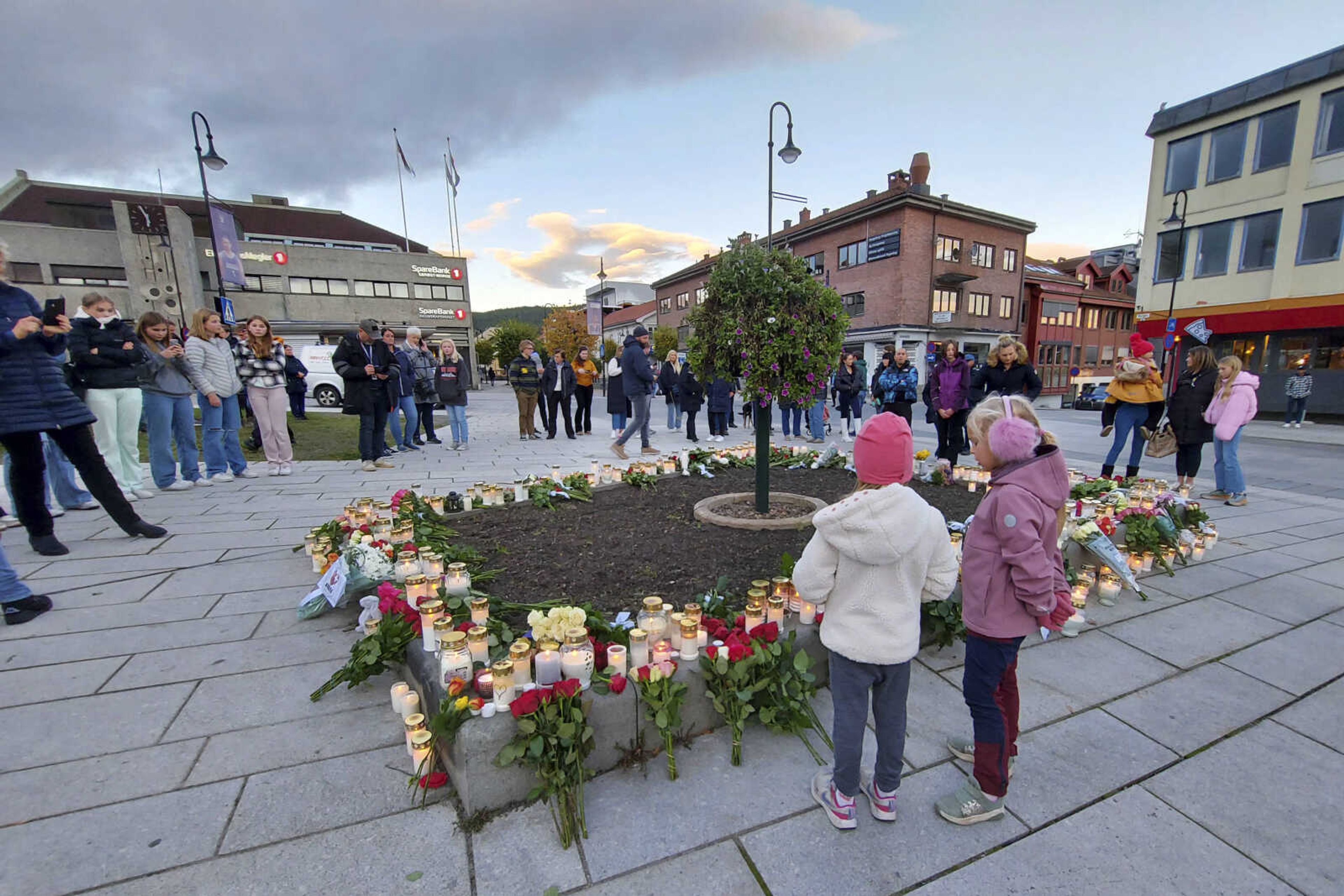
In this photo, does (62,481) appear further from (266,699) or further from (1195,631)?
(1195,631)

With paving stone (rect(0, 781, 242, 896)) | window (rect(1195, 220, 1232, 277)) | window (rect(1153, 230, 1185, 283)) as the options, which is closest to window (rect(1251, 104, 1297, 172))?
window (rect(1195, 220, 1232, 277))

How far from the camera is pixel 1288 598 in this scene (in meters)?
3.70

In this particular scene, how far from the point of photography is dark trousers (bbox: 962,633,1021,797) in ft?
6.32

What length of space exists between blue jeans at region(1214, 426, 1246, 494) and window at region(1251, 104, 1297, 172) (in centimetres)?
1992

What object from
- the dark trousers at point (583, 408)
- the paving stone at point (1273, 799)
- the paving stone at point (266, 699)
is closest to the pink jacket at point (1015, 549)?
the paving stone at point (1273, 799)

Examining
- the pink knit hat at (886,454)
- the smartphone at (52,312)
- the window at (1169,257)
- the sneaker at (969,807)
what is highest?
the window at (1169,257)

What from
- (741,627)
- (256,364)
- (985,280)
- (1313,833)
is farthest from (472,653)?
(985,280)

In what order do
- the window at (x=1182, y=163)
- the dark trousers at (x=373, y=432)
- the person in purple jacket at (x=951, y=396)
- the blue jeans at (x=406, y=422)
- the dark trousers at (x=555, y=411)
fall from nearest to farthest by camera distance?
the person in purple jacket at (x=951, y=396), the dark trousers at (x=373, y=432), the blue jeans at (x=406, y=422), the dark trousers at (x=555, y=411), the window at (x=1182, y=163)

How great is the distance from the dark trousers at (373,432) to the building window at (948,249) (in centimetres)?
3047

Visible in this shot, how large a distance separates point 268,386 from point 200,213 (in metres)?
47.3

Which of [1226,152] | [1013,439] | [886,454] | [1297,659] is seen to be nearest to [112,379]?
[886,454]

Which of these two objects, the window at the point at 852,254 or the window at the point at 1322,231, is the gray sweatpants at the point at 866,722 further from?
the window at the point at 852,254

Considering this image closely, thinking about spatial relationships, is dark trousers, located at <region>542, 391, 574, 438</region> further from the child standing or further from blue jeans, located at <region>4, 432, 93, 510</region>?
the child standing

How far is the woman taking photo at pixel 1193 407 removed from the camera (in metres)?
6.04
